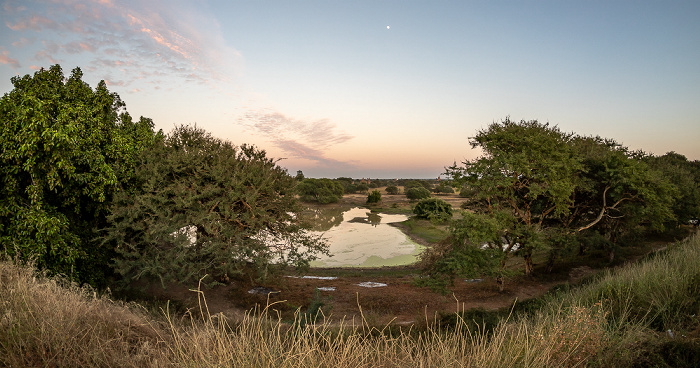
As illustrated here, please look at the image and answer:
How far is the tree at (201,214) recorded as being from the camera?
14516 mm

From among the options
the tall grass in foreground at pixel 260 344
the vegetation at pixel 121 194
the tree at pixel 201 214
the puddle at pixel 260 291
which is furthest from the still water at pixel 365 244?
the tall grass in foreground at pixel 260 344

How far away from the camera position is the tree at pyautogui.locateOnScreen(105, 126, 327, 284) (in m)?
14.5

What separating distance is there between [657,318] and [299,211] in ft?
52.6

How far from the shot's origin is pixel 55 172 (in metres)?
10.9

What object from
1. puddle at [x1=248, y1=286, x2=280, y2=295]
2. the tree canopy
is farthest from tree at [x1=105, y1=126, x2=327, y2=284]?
the tree canopy

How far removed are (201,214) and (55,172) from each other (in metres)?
5.65

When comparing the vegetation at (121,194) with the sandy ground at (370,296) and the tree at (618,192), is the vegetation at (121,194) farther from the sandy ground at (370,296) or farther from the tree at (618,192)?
the tree at (618,192)

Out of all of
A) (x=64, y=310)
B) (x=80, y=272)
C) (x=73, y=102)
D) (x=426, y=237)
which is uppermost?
(x=73, y=102)

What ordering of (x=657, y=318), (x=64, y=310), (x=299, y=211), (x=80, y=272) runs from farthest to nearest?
(x=299, y=211)
(x=80, y=272)
(x=657, y=318)
(x=64, y=310)

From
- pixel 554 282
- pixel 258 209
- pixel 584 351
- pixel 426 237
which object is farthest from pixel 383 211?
pixel 584 351

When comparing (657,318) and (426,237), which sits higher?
(657,318)

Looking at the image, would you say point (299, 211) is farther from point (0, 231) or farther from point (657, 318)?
point (657, 318)

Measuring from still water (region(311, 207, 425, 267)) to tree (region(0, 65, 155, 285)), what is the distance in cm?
1283

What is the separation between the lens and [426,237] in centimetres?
4194
